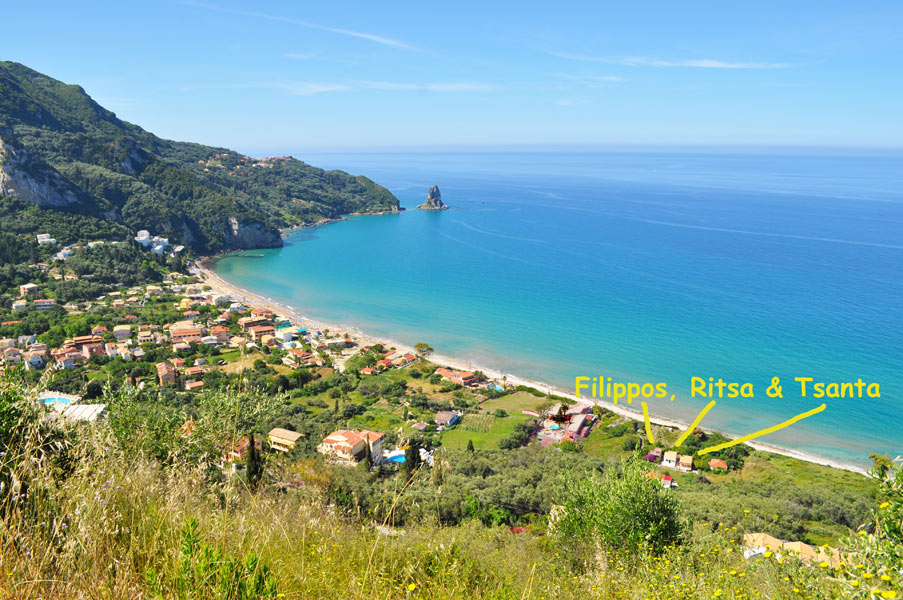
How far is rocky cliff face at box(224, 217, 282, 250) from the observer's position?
2568 inches

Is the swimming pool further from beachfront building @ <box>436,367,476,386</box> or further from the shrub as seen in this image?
beachfront building @ <box>436,367,476,386</box>

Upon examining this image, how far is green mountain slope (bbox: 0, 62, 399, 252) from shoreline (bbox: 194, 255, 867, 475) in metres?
15.5

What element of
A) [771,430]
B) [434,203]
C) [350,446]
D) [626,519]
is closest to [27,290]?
Answer: [350,446]

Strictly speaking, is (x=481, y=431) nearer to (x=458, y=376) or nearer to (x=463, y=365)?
(x=458, y=376)

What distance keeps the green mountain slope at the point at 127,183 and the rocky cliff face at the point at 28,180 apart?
3.2 inches

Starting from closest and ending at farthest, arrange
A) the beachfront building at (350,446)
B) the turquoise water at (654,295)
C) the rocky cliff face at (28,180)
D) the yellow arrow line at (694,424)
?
the beachfront building at (350,446) < the yellow arrow line at (694,424) < the turquoise water at (654,295) < the rocky cliff face at (28,180)

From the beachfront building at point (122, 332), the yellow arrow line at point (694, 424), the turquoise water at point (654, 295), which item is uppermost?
the turquoise water at point (654, 295)

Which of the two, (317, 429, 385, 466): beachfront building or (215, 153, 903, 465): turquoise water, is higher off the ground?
(215, 153, 903, 465): turquoise water

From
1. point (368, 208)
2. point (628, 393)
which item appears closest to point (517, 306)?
point (628, 393)

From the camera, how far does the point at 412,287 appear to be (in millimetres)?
45750

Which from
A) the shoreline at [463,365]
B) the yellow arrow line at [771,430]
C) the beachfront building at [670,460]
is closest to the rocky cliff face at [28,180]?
the shoreline at [463,365]

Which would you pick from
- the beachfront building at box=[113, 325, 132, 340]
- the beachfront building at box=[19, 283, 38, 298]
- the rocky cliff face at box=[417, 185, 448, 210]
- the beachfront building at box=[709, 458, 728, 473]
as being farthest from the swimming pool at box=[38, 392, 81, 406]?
the rocky cliff face at box=[417, 185, 448, 210]

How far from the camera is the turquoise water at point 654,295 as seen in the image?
26.3 metres

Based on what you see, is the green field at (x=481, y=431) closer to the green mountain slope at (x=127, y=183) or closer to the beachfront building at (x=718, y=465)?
the beachfront building at (x=718, y=465)
